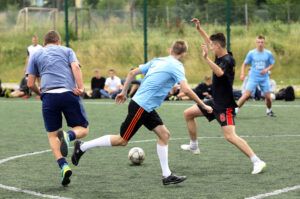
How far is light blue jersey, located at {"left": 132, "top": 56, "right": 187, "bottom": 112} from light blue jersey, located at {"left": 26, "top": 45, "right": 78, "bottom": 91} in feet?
3.00

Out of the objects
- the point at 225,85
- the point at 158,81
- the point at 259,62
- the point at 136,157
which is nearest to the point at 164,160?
the point at 158,81

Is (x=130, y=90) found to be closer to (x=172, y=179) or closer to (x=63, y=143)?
(x=63, y=143)

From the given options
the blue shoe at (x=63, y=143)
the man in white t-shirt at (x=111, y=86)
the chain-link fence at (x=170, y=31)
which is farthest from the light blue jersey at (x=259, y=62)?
the blue shoe at (x=63, y=143)

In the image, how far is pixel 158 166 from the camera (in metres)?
7.96

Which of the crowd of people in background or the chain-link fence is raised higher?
the chain-link fence

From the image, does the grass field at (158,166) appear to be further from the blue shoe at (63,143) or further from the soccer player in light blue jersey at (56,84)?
the soccer player in light blue jersey at (56,84)

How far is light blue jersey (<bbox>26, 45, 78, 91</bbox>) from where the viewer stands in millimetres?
6910

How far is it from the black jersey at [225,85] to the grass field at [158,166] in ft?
2.93

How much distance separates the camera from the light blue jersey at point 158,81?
22.2 feet

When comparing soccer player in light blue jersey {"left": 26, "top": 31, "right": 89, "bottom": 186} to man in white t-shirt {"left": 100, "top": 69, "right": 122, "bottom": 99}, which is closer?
soccer player in light blue jersey {"left": 26, "top": 31, "right": 89, "bottom": 186}

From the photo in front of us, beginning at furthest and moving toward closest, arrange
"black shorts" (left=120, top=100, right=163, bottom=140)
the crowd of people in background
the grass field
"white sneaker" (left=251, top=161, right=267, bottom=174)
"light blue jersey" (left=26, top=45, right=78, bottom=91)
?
the crowd of people in background
"white sneaker" (left=251, top=161, right=267, bottom=174)
"light blue jersey" (left=26, top=45, right=78, bottom=91)
"black shorts" (left=120, top=100, right=163, bottom=140)
the grass field

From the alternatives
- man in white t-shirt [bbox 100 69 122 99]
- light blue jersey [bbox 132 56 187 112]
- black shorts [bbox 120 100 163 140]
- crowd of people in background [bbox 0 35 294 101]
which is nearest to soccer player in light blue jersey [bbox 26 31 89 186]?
black shorts [bbox 120 100 163 140]

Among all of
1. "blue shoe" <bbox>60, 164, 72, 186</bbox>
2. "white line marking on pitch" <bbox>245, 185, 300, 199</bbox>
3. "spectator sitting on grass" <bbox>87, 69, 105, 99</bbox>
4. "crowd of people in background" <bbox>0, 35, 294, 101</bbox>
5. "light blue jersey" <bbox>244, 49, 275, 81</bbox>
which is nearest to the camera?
"white line marking on pitch" <bbox>245, 185, 300, 199</bbox>

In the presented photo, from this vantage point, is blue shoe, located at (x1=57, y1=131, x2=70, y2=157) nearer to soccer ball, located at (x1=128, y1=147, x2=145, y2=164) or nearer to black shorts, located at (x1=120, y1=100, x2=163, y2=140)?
black shorts, located at (x1=120, y1=100, x2=163, y2=140)
